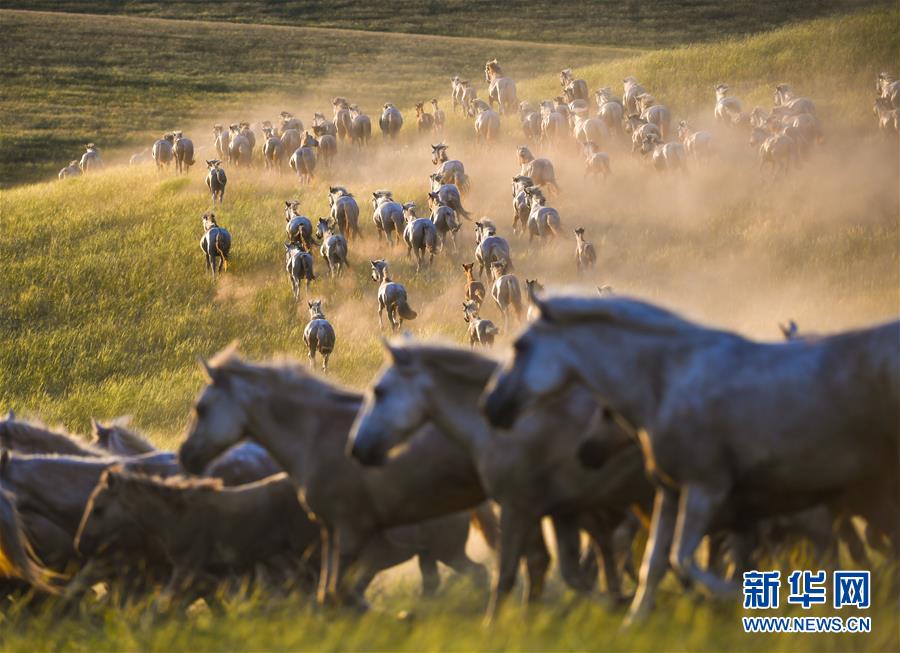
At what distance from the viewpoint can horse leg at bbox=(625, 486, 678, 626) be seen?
8.09 m

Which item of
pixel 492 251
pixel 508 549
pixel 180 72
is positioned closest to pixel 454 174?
pixel 492 251

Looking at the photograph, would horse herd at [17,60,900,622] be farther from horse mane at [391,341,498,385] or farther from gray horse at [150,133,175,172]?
gray horse at [150,133,175,172]

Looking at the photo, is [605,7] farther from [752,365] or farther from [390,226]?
[752,365]

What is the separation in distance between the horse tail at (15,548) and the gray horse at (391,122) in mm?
35124

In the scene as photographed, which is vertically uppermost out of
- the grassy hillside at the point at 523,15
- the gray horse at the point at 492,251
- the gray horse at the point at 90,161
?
the grassy hillside at the point at 523,15

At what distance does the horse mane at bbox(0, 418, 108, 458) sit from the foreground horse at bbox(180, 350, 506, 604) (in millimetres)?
4444

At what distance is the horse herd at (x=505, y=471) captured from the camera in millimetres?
8070

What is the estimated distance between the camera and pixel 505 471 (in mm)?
8977

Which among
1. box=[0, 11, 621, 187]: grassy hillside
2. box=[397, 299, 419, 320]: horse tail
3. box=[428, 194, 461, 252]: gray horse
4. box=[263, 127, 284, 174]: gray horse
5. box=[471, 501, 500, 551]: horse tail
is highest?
box=[0, 11, 621, 187]: grassy hillside

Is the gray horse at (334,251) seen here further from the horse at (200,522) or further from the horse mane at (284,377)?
the horse mane at (284,377)

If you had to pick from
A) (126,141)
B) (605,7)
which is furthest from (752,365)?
(605,7)

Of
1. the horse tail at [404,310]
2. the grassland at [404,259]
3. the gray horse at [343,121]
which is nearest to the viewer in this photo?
the grassland at [404,259]

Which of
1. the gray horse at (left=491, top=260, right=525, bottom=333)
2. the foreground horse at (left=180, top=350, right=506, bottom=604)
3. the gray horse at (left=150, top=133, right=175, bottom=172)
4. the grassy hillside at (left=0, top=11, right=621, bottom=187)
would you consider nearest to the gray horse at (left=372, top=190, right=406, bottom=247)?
the gray horse at (left=491, top=260, right=525, bottom=333)

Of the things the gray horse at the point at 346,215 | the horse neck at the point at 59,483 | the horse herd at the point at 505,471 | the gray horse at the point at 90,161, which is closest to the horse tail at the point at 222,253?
the gray horse at the point at 346,215
